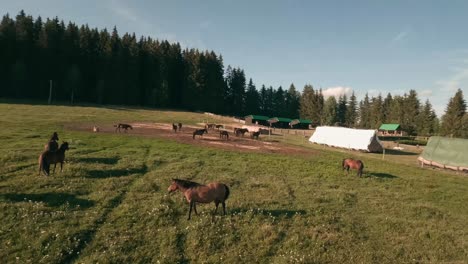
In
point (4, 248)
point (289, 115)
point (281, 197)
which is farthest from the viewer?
point (289, 115)

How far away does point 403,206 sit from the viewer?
1917cm

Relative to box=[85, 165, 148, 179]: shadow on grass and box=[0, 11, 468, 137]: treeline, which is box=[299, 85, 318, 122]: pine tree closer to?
box=[0, 11, 468, 137]: treeline

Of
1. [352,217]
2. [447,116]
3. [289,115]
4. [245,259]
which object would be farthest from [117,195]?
[289,115]

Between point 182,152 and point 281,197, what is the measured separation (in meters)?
14.6

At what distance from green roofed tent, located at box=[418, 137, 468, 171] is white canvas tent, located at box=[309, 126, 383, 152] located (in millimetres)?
8580

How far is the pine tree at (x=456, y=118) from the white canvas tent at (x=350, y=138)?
171 feet

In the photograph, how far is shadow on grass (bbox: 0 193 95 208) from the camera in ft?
50.3

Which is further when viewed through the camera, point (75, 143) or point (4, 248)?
point (75, 143)

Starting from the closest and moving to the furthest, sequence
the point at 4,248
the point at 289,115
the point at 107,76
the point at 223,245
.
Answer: the point at 4,248 → the point at 223,245 → the point at 107,76 → the point at 289,115

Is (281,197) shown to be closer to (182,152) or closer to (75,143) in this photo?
(182,152)

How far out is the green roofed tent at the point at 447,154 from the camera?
116 ft

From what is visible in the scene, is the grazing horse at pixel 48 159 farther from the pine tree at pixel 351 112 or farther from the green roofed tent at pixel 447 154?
the pine tree at pixel 351 112

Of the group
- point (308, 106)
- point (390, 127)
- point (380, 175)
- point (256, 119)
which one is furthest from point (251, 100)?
point (380, 175)

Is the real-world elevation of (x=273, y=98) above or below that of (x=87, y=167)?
above
